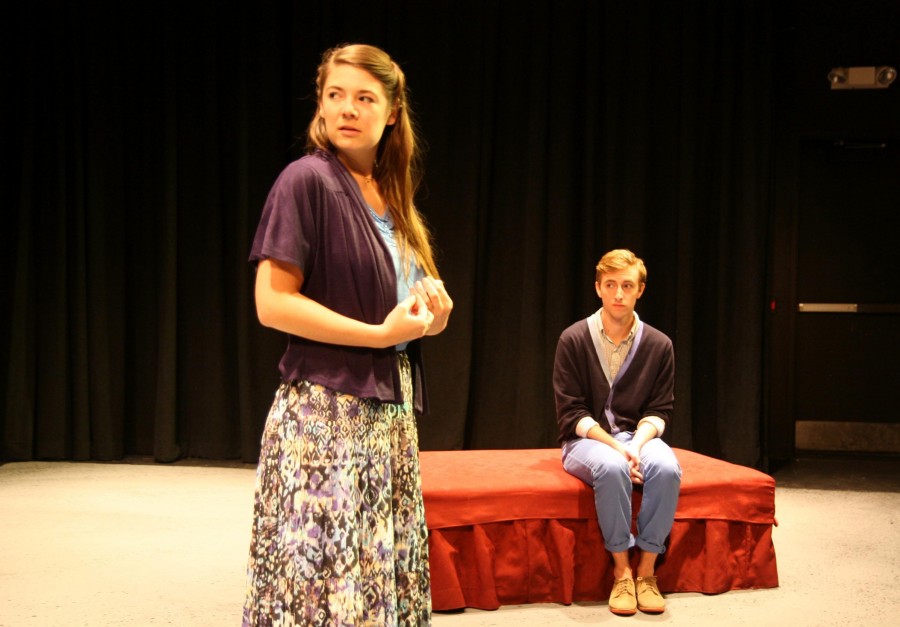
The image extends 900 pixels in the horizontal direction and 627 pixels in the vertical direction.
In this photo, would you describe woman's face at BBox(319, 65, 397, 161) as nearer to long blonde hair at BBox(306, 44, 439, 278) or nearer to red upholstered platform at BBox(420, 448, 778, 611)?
long blonde hair at BBox(306, 44, 439, 278)

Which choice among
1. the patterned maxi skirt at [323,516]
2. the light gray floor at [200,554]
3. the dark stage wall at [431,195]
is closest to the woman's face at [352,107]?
the patterned maxi skirt at [323,516]

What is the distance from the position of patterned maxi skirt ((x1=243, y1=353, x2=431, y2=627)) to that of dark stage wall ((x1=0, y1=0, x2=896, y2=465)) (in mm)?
3565

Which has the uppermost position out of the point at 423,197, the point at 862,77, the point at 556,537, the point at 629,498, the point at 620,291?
the point at 862,77

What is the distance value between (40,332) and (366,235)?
4430 mm

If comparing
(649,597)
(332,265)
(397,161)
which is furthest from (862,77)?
(332,265)

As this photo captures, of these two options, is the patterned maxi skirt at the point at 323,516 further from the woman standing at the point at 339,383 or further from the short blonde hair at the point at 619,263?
the short blonde hair at the point at 619,263

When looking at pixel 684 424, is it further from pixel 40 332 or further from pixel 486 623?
pixel 40 332

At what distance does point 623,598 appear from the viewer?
9.21 ft

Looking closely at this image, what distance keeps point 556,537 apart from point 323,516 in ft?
5.70

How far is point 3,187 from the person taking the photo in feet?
16.9

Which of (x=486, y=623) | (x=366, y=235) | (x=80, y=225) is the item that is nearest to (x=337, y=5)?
(x=80, y=225)

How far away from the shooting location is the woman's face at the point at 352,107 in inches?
53.6

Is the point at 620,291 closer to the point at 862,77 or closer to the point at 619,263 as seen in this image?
the point at 619,263

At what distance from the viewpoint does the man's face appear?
3115 millimetres
